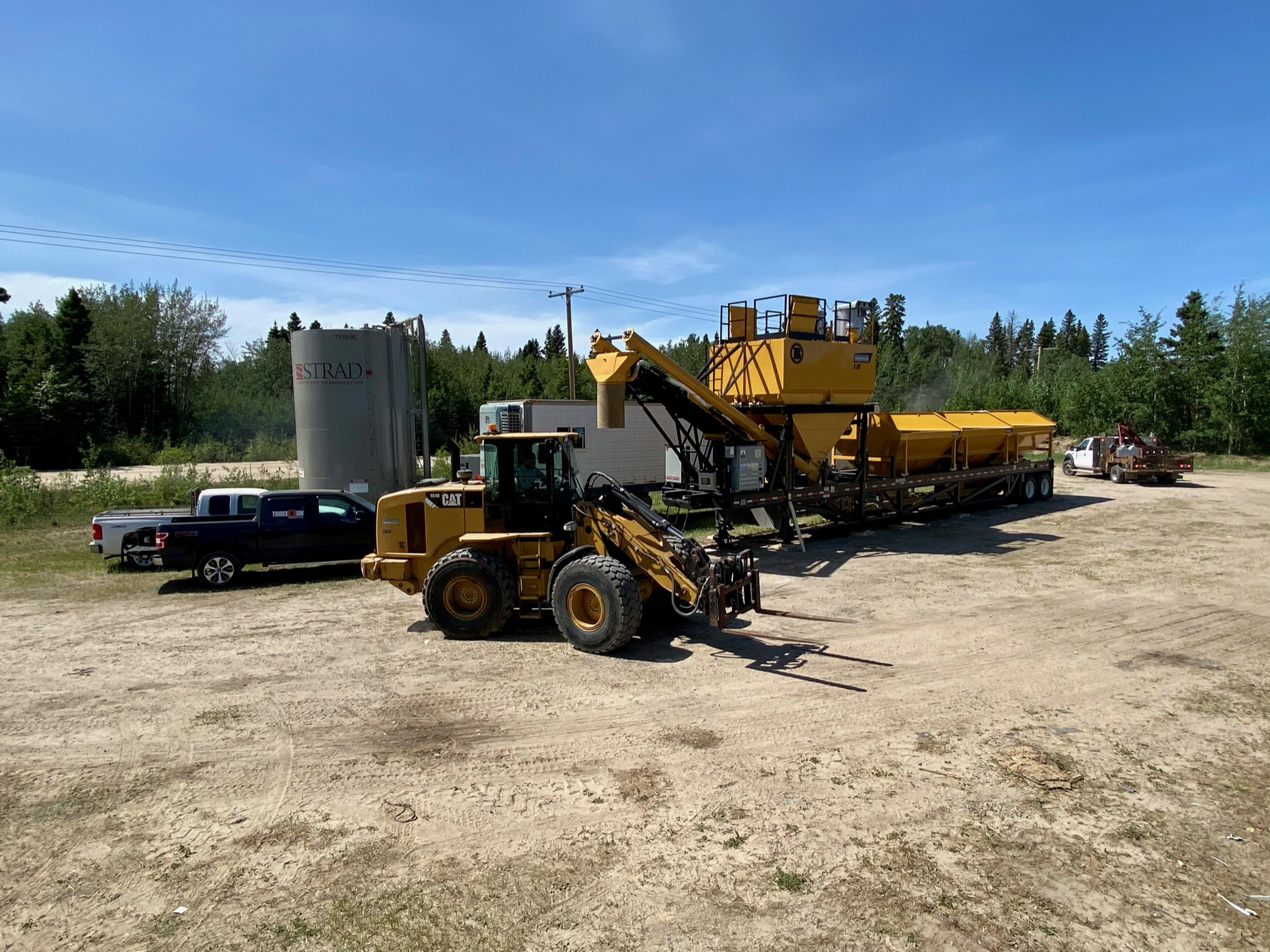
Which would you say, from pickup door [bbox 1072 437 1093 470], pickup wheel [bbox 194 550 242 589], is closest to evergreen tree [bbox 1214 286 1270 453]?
pickup door [bbox 1072 437 1093 470]

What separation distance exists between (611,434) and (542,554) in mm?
9446

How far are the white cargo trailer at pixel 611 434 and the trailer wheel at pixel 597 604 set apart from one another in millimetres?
7225

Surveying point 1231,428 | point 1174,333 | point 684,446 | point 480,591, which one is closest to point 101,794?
point 480,591

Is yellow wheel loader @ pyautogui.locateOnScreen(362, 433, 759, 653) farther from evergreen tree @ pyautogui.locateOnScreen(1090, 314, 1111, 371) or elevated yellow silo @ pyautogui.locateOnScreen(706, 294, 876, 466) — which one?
evergreen tree @ pyautogui.locateOnScreen(1090, 314, 1111, 371)

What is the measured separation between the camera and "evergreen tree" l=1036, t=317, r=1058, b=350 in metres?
107

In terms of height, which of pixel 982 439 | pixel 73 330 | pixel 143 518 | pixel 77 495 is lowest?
pixel 143 518

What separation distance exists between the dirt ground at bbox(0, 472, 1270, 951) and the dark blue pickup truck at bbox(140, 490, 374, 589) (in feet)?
6.93

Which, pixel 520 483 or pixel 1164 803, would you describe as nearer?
pixel 1164 803

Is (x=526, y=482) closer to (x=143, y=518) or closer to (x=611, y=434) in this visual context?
(x=143, y=518)

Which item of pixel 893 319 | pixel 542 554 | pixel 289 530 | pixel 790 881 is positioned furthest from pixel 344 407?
pixel 893 319

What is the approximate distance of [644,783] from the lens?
520 centimetres

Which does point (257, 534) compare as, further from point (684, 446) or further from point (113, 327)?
point (113, 327)

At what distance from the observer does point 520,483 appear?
883cm

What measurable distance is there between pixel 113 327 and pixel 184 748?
151 feet
